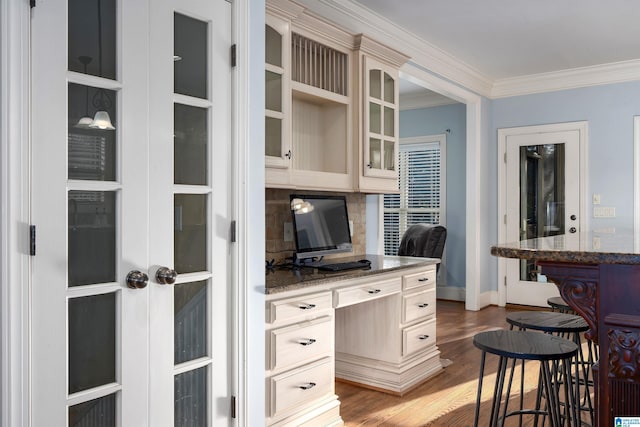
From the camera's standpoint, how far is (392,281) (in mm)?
3213

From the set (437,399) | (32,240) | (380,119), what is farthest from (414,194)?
(32,240)

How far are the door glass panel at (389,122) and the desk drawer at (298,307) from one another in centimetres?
155

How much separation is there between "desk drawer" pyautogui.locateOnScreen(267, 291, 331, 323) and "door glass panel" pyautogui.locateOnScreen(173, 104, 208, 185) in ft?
2.36

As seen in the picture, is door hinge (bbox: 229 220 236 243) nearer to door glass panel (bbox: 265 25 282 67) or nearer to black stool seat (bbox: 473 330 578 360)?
black stool seat (bbox: 473 330 578 360)

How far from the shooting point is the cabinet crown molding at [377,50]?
3434 mm

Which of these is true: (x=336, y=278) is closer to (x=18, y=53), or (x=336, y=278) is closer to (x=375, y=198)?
(x=375, y=198)

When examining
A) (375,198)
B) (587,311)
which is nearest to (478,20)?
(375,198)

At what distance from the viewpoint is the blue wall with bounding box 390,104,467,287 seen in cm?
656

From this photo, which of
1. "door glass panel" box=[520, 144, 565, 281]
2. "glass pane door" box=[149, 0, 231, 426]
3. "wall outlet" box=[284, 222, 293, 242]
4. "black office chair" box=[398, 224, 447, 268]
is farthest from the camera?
"black office chair" box=[398, 224, 447, 268]

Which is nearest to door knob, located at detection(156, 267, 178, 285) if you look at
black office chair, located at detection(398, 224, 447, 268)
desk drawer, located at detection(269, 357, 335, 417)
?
desk drawer, located at detection(269, 357, 335, 417)

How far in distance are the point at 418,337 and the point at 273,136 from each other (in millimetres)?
1646

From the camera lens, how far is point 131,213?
5.66ft

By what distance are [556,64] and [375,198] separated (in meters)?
2.83

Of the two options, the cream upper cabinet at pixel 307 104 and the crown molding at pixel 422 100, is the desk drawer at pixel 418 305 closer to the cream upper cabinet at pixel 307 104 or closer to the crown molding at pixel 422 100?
the cream upper cabinet at pixel 307 104
